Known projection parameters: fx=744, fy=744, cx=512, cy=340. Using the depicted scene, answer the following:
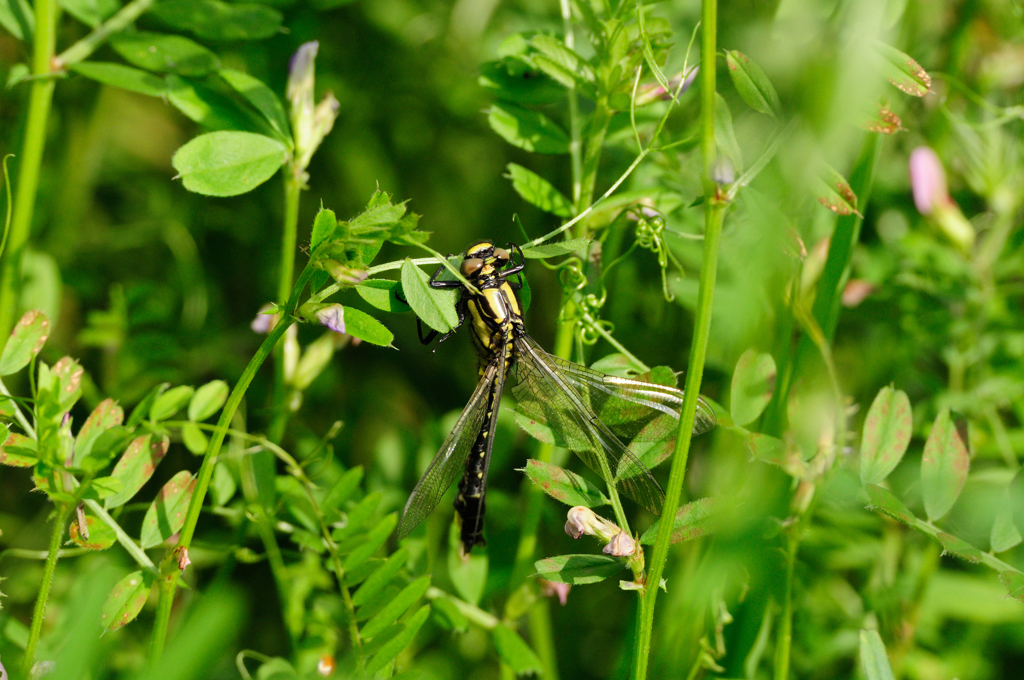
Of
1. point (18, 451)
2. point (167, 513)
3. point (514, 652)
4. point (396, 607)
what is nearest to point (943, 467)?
point (514, 652)

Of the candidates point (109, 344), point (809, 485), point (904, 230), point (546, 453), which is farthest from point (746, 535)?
point (109, 344)

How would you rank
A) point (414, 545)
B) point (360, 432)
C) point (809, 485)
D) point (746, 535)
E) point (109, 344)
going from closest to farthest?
point (746, 535), point (809, 485), point (414, 545), point (109, 344), point (360, 432)

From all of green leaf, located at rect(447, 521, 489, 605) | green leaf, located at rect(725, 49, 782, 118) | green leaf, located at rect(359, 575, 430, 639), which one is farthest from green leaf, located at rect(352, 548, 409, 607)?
green leaf, located at rect(725, 49, 782, 118)

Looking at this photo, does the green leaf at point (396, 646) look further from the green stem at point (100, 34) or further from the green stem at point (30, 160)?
the green stem at point (100, 34)

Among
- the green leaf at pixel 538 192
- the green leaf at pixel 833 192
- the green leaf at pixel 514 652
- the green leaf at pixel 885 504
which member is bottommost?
the green leaf at pixel 514 652

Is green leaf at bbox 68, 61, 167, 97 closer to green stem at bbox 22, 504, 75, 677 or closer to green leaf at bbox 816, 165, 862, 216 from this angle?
green stem at bbox 22, 504, 75, 677

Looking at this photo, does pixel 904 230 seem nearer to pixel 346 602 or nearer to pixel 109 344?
pixel 346 602

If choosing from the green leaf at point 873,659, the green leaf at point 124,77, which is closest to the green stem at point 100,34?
the green leaf at point 124,77
